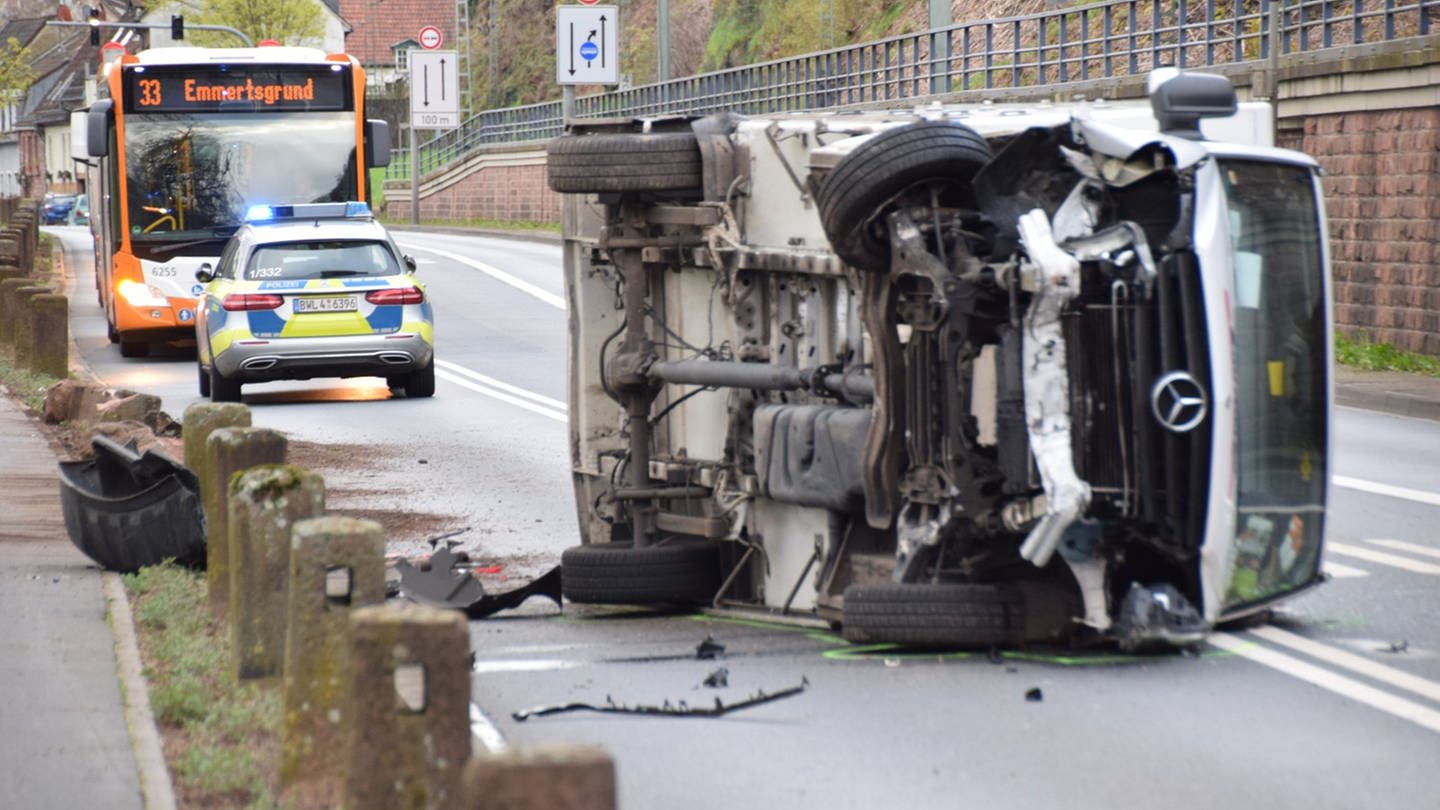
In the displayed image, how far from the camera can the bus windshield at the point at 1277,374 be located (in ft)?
25.8

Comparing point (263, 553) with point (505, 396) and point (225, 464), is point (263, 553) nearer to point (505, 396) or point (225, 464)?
point (225, 464)

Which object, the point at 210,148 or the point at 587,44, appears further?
the point at 587,44

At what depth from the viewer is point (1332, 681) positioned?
308 inches

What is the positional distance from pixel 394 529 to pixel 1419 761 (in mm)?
6937

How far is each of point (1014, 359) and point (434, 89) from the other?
6625 cm

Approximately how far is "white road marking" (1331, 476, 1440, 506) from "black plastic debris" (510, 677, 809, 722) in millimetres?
6538

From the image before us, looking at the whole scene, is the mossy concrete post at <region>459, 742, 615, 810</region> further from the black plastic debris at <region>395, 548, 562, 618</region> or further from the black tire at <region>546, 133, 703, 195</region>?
the black plastic debris at <region>395, 548, 562, 618</region>

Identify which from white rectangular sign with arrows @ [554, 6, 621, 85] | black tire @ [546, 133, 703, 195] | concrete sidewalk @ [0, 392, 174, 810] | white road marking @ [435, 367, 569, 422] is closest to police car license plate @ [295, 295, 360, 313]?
white road marking @ [435, 367, 569, 422]

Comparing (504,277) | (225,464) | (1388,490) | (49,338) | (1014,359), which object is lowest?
(1388,490)

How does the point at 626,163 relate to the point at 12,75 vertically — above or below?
below

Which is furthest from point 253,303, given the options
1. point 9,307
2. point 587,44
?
point 587,44

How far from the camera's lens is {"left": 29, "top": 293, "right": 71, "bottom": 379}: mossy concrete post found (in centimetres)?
2027

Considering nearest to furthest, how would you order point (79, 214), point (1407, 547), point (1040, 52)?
1. point (1407, 547)
2. point (1040, 52)
3. point (79, 214)

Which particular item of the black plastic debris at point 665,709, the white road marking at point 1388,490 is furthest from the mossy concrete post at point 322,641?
the white road marking at point 1388,490
